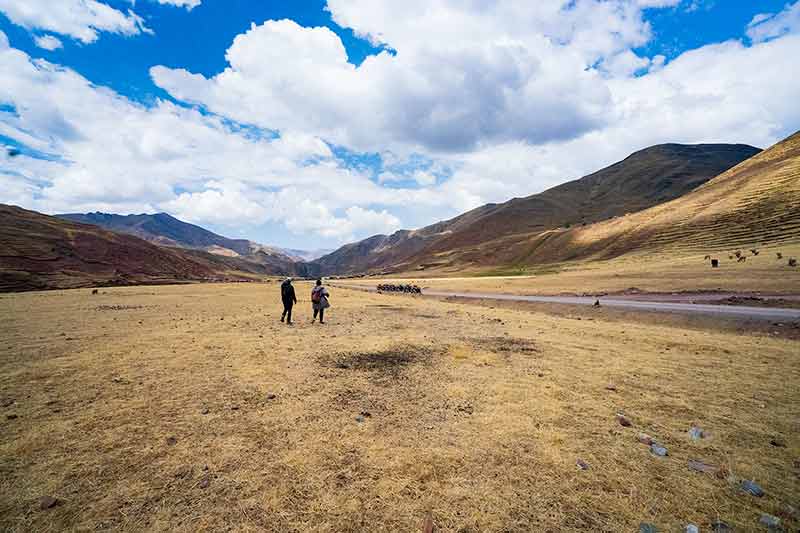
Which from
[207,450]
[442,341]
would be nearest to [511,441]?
[207,450]

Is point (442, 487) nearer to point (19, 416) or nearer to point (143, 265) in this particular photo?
point (19, 416)

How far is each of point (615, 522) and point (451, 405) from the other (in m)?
3.92

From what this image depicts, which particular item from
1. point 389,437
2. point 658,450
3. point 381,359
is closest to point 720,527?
point 658,450

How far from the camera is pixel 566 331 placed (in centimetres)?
1750

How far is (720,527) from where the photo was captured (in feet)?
14.0

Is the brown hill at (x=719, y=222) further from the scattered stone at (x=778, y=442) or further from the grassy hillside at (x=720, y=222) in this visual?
the scattered stone at (x=778, y=442)

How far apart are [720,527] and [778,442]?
3.47 m

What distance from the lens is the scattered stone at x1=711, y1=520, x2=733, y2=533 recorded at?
13.9 ft

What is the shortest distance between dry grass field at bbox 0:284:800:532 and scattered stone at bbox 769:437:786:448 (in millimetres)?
59

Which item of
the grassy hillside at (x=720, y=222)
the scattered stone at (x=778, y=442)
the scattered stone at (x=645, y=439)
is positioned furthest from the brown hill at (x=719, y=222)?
the scattered stone at (x=645, y=439)

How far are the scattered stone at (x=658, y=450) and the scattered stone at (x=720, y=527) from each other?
160 centimetres

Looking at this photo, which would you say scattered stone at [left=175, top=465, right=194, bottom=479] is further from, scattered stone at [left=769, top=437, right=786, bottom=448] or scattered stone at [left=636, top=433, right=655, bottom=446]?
scattered stone at [left=769, top=437, right=786, bottom=448]

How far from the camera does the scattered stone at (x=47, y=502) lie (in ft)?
14.7

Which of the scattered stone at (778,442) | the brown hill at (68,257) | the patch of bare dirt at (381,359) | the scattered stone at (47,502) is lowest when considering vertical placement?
the scattered stone at (778,442)
